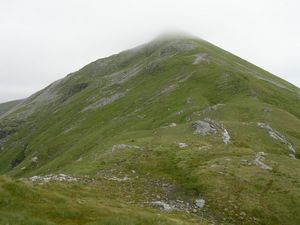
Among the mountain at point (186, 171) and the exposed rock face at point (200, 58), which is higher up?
the exposed rock face at point (200, 58)

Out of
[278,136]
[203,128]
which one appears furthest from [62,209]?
[278,136]

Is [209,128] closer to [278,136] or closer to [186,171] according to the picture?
[278,136]

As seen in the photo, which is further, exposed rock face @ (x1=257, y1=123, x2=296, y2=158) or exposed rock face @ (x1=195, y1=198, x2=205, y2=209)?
exposed rock face @ (x1=257, y1=123, x2=296, y2=158)

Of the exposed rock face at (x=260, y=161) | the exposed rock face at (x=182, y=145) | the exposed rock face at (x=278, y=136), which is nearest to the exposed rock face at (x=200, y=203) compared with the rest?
the exposed rock face at (x=260, y=161)

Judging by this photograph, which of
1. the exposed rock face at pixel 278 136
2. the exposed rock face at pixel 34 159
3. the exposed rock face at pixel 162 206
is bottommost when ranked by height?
the exposed rock face at pixel 34 159

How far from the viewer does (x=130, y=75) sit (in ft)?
630

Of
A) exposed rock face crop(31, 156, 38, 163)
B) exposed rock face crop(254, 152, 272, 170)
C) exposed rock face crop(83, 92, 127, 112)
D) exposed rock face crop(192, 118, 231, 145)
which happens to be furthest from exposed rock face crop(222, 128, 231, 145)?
exposed rock face crop(83, 92, 127, 112)

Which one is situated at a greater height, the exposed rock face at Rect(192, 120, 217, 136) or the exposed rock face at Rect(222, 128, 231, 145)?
the exposed rock face at Rect(192, 120, 217, 136)

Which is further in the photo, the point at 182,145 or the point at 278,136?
the point at 278,136

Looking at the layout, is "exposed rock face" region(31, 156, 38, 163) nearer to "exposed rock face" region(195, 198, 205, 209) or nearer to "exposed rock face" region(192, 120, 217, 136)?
"exposed rock face" region(192, 120, 217, 136)

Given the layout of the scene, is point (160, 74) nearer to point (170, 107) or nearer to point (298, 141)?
point (170, 107)

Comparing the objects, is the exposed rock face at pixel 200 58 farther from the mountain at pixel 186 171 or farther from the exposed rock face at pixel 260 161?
the exposed rock face at pixel 260 161

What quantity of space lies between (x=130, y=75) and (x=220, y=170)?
Result: 142111 millimetres

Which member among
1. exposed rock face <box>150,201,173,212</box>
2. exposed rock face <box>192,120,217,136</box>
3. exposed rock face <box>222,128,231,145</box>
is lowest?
exposed rock face <box>222,128,231,145</box>
